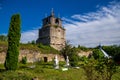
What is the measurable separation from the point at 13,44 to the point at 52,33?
25.2 m

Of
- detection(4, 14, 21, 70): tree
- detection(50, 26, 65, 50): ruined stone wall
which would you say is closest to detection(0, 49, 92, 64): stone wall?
detection(50, 26, 65, 50): ruined stone wall

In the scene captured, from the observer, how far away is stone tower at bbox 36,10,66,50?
49.8 meters

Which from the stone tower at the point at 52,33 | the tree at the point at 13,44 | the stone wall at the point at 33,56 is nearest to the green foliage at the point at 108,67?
the tree at the point at 13,44

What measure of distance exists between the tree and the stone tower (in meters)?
23.2

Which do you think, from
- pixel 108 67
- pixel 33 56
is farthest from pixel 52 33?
pixel 108 67

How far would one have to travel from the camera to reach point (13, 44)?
82.1 ft

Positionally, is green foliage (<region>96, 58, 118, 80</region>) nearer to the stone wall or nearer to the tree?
the tree

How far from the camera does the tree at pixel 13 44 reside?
79.3 feet

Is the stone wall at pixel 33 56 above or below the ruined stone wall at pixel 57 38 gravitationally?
below

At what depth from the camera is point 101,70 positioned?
40.7 feet

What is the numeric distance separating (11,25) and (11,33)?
1.11 meters

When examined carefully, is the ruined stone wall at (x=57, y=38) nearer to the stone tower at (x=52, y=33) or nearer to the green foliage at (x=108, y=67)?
the stone tower at (x=52, y=33)

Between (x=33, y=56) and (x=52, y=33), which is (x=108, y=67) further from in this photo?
(x=52, y=33)

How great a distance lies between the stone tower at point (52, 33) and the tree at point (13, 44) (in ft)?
76.1
